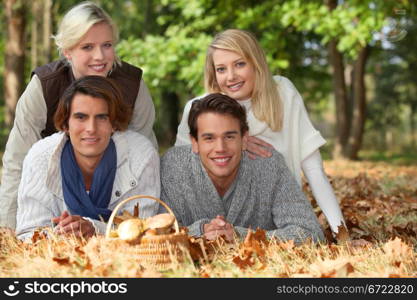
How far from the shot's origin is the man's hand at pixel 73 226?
10.4ft

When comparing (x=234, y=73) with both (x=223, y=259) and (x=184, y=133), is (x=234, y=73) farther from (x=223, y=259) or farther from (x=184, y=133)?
(x=223, y=259)

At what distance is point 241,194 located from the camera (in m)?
3.75

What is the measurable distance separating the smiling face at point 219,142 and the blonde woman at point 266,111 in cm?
29

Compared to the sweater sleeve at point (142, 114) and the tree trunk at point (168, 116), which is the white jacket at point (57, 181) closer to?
the sweater sleeve at point (142, 114)

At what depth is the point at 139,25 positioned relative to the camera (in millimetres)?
19719

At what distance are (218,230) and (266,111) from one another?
1.05 metres

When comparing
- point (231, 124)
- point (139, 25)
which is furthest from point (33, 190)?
point (139, 25)

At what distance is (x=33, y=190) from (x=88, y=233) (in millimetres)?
496

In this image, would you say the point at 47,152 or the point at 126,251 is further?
the point at 47,152

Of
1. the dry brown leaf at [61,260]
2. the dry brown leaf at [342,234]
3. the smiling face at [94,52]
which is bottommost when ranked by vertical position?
the dry brown leaf at [342,234]

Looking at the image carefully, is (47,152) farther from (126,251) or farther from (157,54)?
(157,54)

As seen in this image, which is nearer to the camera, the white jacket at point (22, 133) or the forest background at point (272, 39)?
the white jacket at point (22, 133)

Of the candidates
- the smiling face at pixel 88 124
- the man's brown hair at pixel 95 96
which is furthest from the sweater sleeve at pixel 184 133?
the smiling face at pixel 88 124

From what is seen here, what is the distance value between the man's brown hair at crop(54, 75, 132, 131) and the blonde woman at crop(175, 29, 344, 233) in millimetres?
640
